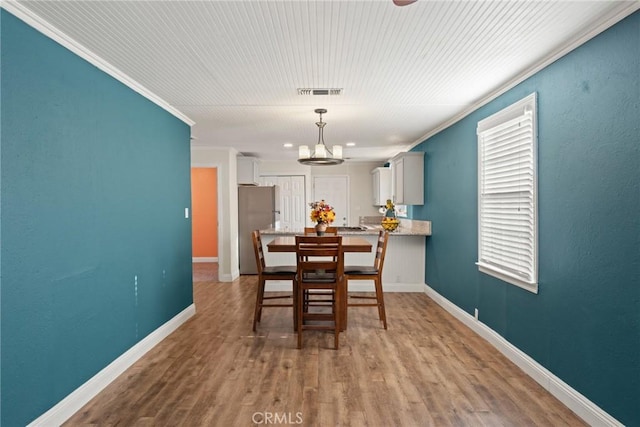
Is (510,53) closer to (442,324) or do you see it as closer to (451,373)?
(451,373)

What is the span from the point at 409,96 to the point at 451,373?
2.54 meters

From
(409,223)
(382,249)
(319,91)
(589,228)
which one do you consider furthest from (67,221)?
(409,223)

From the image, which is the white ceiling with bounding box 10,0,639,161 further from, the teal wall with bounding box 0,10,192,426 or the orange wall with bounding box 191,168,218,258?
the orange wall with bounding box 191,168,218,258

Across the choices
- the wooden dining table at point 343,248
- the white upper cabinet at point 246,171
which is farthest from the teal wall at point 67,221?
the white upper cabinet at point 246,171

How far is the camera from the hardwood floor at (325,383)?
225cm

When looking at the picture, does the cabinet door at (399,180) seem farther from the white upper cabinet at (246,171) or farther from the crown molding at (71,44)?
the crown molding at (71,44)

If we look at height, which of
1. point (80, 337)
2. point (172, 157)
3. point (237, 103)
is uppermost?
point (237, 103)

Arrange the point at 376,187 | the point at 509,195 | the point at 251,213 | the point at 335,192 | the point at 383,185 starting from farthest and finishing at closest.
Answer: the point at 335,192 < the point at 376,187 < the point at 383,185 < the point at 251,213 < the point at 509,195

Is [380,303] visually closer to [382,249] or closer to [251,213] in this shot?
[382,249]

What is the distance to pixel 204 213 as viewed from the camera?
866 centimetres

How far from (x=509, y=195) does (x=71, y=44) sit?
3.47m

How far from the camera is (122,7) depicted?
1.97 metres

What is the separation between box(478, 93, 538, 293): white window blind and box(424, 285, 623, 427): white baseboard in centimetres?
57

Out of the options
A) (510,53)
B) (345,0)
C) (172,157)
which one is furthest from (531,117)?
(172,157)
